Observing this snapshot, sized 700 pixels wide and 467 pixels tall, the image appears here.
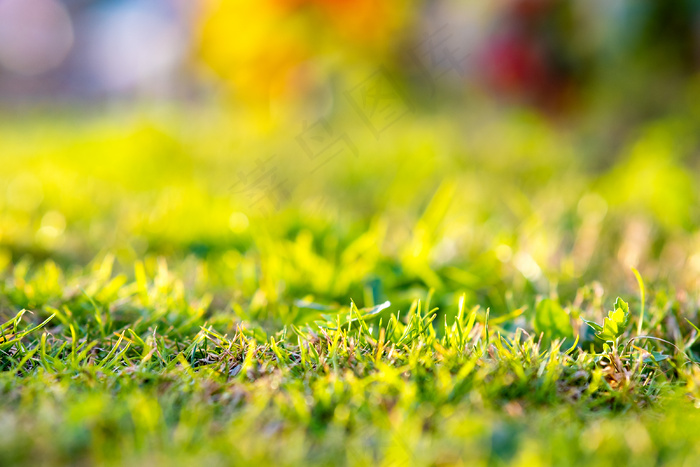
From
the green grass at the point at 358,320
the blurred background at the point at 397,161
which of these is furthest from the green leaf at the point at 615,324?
the blurred background at the point at 397,161

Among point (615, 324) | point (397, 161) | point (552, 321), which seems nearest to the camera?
point (615, 324)

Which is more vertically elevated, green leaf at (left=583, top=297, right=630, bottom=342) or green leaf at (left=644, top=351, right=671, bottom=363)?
green leaf at (left=583, top=297, right=630, bottom=342)

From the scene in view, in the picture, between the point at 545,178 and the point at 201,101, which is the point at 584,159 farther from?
the point at 201,101

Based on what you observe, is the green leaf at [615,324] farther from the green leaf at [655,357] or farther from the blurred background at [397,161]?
the blurred background at [397,161]

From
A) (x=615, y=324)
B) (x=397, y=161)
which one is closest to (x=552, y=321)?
(x=615, y=324)

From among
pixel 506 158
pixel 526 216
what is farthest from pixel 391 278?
pixel 506 158

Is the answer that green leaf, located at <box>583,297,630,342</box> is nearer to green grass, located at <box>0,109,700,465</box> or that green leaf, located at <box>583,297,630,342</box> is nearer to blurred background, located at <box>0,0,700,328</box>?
green grass, located at <box>0,109,700,465</box>

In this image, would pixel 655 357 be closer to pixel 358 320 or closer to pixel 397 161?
pixel 358 320

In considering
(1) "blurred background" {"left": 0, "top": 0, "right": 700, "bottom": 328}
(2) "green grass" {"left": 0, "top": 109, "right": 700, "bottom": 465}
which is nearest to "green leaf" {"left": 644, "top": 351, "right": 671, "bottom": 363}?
(2) "green grass" {"left": 0, "top": 109, "right": 700, "bottom": 465}
